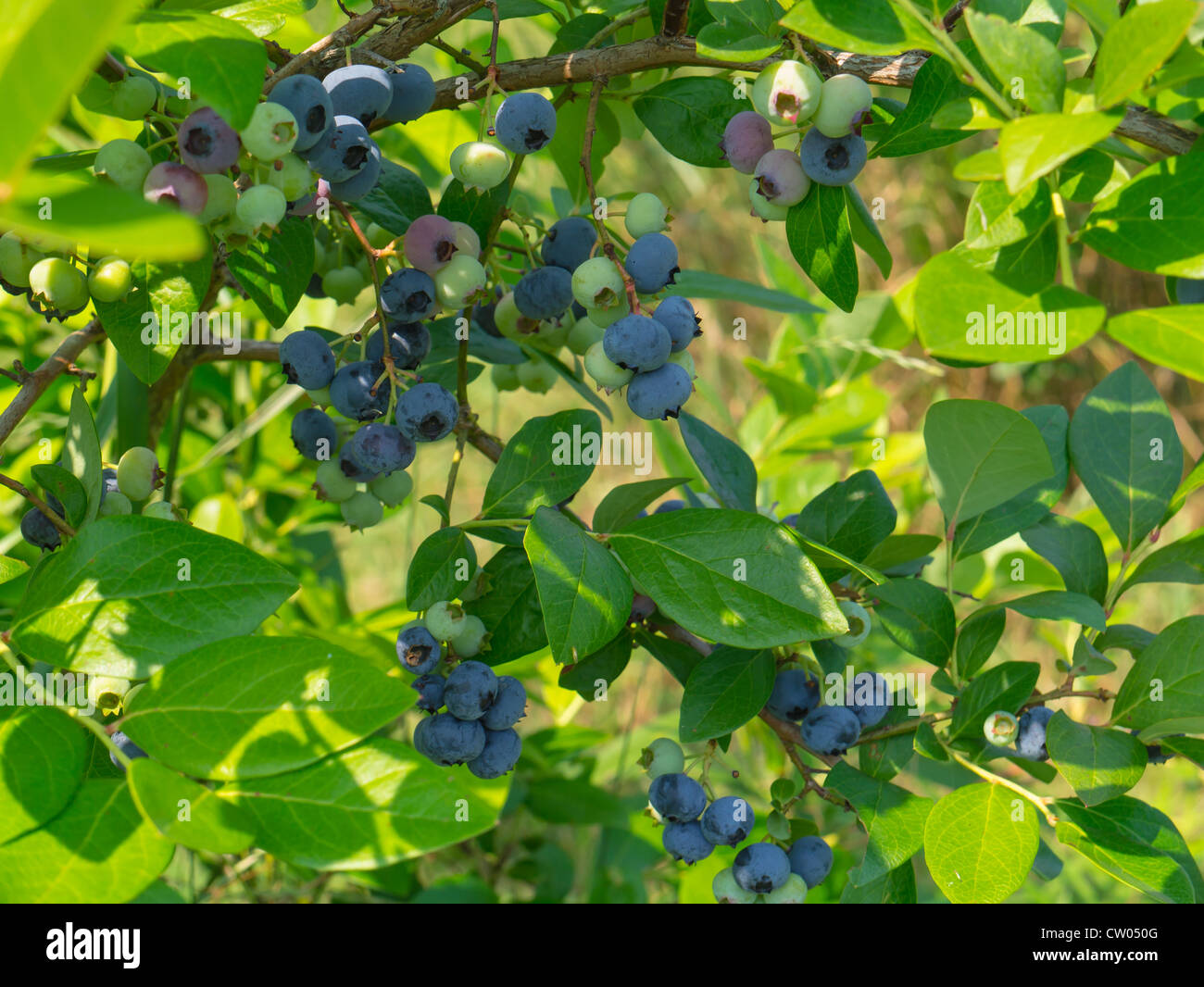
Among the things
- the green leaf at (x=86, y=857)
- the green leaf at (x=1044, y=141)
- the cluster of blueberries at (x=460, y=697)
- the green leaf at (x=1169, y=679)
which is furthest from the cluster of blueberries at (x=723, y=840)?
the green leaf at (x=1044, y=141)

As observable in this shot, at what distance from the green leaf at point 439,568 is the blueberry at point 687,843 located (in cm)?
23

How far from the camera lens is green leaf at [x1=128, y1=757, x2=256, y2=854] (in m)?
0.45

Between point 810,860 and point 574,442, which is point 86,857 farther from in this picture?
point 810,860

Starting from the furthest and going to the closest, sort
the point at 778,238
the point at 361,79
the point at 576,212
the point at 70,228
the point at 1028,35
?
the point at 778,238 → the point at 576,212 → the point at 361,79 → the point at 1028,35 → the point at 70,228

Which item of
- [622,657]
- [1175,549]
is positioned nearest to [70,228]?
[622,657]

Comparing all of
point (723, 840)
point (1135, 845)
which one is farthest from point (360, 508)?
point (1135, 845)

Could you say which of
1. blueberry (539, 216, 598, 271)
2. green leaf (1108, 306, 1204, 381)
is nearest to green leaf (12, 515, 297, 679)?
blueberry (539, 216, 598, 271)

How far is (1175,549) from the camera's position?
2.41 feet

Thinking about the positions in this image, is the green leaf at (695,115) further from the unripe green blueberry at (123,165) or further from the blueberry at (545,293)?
the unripe green blueberry at (123,165)

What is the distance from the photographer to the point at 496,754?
65 centimetres

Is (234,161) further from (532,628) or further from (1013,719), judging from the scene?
(1013,719)

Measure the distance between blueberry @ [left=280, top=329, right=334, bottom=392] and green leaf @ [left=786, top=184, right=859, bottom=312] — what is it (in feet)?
1.04

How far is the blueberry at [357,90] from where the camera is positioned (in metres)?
0.59

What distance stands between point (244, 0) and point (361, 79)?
0.35 ft
